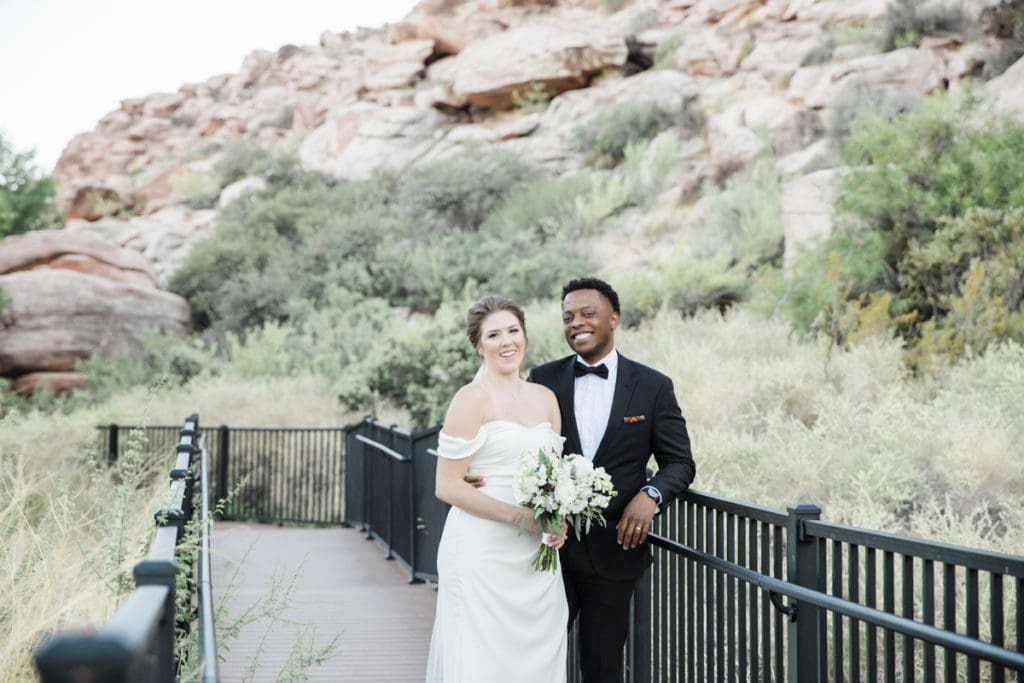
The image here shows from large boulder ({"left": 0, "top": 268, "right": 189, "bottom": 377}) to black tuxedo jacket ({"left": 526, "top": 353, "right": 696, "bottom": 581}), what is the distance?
2145 cm

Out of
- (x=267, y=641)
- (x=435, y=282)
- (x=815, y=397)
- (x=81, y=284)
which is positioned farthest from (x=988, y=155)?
(x=81, y=284)

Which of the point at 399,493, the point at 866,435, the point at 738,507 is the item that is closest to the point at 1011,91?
the point at 866,435

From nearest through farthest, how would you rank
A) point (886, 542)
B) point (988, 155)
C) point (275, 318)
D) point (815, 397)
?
1. point (886, 542)
2. point (815, 397)
3. point (988, 155)
4. point (275, 318)

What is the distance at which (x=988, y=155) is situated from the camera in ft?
45.2

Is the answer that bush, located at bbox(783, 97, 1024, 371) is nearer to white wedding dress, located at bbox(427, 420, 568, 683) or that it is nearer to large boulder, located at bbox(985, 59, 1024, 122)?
large boulder, located at bbox(985, 59, 1024, 122)

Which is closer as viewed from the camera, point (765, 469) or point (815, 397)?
point (765, 469)

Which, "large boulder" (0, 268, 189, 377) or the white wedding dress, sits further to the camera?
"large boulder" (0, 268, 189, 377)

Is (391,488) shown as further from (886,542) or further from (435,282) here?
(435,282)

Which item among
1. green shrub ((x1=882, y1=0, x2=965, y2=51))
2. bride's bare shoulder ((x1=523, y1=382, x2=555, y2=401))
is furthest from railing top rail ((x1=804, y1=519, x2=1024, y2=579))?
green shrub ((x1=882, y1=0, x2=965, y2=51))

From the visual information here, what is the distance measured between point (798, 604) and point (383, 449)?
7.42 m

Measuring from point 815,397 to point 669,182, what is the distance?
17.1m

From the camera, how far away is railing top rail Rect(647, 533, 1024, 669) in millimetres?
2580

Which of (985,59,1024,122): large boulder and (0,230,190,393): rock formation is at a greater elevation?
(985,59,1024,122): large boulder

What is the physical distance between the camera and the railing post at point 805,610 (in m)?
3.48
